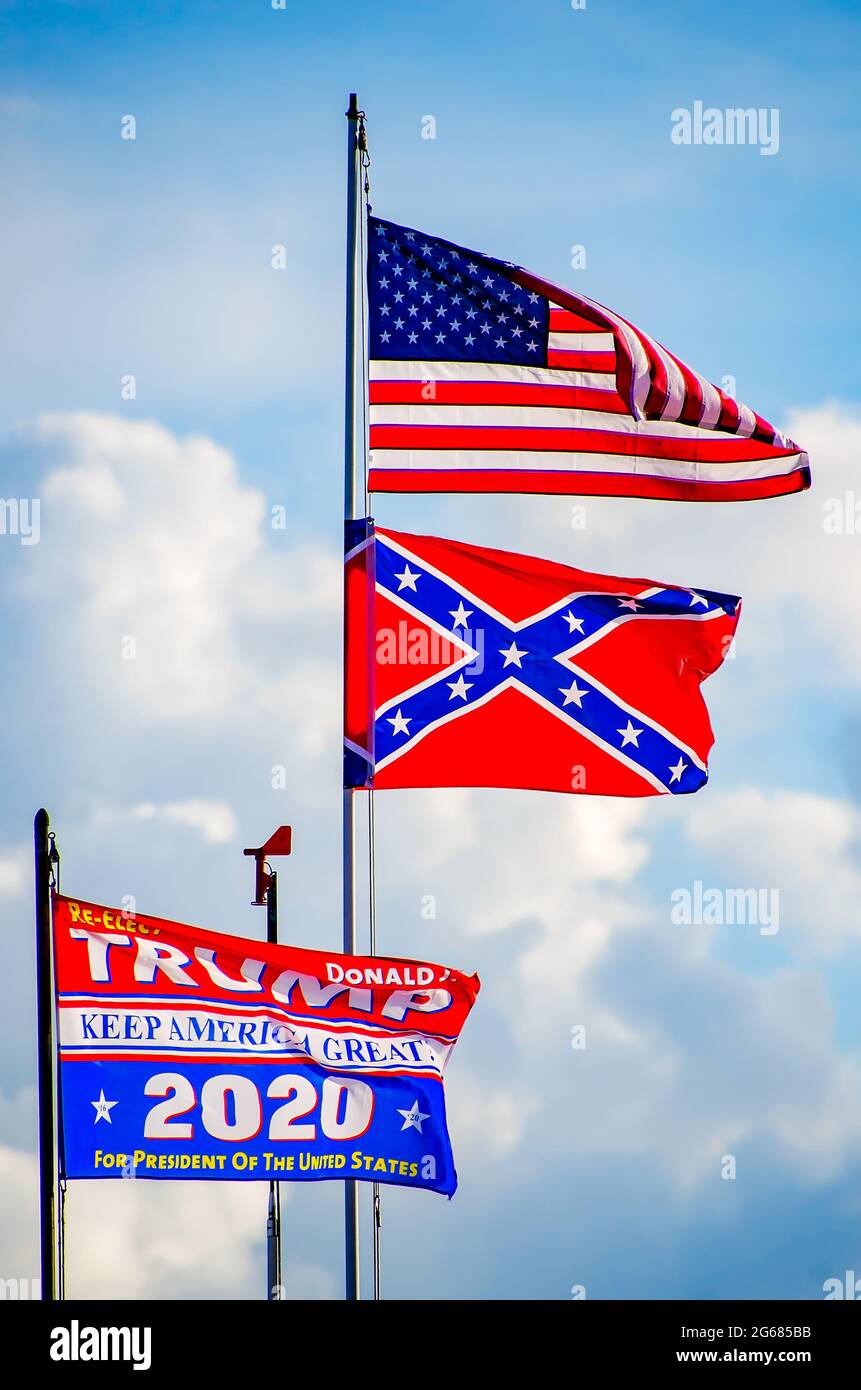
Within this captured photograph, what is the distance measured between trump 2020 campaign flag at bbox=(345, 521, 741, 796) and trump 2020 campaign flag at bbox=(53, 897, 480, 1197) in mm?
1856

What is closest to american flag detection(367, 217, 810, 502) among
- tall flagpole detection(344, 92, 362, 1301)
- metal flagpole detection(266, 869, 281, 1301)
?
tall flagpole detection(344, 92, 362, 1301)

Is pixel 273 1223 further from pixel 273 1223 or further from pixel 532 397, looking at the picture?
pixel 532 397

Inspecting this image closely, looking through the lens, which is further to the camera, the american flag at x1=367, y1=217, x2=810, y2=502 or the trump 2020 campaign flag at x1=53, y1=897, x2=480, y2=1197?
the american flag at x1=367, y1=217, x2=810, y2=502

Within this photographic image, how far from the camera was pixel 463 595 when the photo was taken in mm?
21406

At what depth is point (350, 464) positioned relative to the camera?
70.1ft

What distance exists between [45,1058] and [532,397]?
23.4 ft

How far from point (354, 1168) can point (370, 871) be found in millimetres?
2541

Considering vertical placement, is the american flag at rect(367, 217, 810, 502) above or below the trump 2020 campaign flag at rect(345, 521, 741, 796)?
above

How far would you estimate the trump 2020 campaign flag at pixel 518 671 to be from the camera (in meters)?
20.9

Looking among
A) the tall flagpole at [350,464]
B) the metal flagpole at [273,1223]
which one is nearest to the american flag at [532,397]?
the tall flagpole at [350,464]

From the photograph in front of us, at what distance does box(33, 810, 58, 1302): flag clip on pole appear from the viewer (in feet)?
66.7

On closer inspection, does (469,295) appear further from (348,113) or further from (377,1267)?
(377,1267)

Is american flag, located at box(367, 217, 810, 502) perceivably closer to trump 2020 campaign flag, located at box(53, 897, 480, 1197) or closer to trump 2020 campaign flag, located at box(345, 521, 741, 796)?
trump 2020 campaign flag, located at box(345, 521, 741, 796)
